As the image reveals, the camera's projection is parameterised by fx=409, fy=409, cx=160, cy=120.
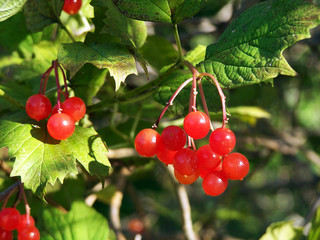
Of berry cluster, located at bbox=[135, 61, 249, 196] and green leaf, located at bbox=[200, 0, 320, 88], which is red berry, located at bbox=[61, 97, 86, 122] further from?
green leaf, located at bbox=[200, 0, 320, 88]

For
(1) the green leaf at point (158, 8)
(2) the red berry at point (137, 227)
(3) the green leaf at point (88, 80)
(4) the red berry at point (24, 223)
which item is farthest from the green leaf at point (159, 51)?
(2) the red berry at point (137, 227)

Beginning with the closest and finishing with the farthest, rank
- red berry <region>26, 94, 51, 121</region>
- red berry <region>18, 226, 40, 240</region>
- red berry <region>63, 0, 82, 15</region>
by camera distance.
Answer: red berry <region>26, 94, 51, 121</region>, red berry <region>18, 226, 40, 240</region>, red berry <region>63, 0, 82, 15</region>

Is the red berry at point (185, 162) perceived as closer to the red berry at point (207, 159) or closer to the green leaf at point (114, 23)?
the red berry at point (207, 159)

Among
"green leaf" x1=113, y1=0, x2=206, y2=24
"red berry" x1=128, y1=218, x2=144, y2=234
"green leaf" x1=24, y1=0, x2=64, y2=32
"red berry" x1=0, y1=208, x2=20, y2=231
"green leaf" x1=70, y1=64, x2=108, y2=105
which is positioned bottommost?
"red berry" x1=128, y1=218, x2=144, y2=234

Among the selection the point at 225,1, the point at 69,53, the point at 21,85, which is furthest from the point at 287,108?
the point at 69,53

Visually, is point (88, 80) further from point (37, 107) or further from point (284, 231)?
point (284, 231)

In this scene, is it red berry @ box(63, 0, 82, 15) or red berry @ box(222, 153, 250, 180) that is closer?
red berry @ box(222, 153, 250, 180)

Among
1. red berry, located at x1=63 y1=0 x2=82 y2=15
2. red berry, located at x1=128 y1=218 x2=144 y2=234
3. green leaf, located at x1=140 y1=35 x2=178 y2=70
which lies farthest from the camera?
red berry, located at x1=128 y1=218 x2=144 y2=234

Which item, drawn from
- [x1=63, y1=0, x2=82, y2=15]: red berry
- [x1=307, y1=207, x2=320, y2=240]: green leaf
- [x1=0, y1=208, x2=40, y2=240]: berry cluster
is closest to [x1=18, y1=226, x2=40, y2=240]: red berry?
[x1=0, y1=208, x2=40, y2=240]: berry cluster
